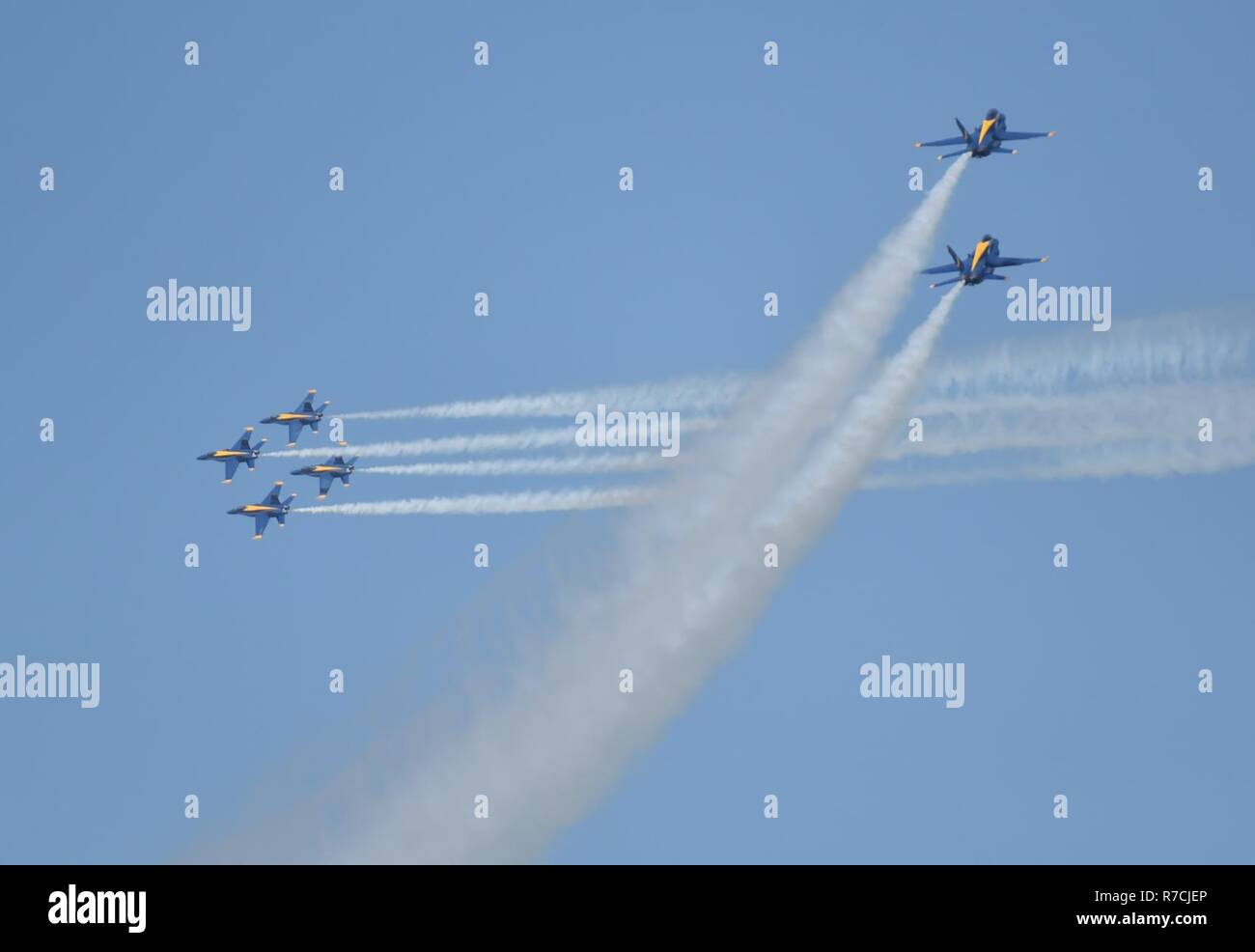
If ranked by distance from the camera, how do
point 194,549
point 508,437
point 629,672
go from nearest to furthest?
1. point 629,672
2. point 508,437
3. point 194,549

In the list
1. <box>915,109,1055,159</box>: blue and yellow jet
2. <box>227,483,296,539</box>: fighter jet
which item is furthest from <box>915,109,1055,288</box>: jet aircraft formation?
<box>227,483,296,539</box>: fighter jet

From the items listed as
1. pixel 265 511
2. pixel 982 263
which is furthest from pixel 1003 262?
pixel 265 511

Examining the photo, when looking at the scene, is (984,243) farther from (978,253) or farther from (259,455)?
(259,455)

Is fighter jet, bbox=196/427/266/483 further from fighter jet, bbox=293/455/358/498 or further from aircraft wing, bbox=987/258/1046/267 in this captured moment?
aircraft wing, bbox=987/258/1046/267

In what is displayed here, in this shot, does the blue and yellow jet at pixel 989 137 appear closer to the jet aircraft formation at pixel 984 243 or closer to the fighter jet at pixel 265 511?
the jet aircraft formation at pixel 984 243
